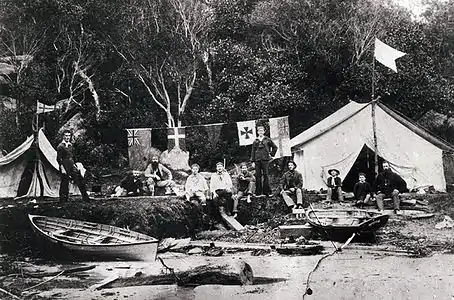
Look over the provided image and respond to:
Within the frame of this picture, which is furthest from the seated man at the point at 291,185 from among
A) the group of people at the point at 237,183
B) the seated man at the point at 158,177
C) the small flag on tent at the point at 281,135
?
the seated man at the point at 158,177

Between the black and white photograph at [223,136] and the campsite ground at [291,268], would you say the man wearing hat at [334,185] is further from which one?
the campsite ground at [291,268]

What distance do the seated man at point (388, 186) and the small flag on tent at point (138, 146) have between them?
3.32 meters

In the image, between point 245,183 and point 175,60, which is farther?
point 245,183

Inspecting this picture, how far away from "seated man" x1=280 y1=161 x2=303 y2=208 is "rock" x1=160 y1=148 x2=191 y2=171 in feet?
4.74

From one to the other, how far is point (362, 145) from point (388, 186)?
0.97 m

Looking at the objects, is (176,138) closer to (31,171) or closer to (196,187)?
(196,187)

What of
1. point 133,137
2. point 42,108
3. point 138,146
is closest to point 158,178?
point 138,146

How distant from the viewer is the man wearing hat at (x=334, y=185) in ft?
26.5

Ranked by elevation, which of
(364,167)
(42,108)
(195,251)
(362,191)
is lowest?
(195,251)

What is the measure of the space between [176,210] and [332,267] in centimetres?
226

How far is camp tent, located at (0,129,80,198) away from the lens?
6.85 m

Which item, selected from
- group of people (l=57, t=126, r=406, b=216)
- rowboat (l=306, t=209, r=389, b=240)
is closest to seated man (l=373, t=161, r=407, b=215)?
group of people (l=57, t=126, r=406, b=216)

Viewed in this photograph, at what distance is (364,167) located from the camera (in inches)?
320

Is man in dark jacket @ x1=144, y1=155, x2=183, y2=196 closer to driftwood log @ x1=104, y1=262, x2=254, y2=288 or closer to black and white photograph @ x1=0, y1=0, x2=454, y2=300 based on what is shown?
black and white photograph @ x1=0, y1=0, x2=454, y2=300
